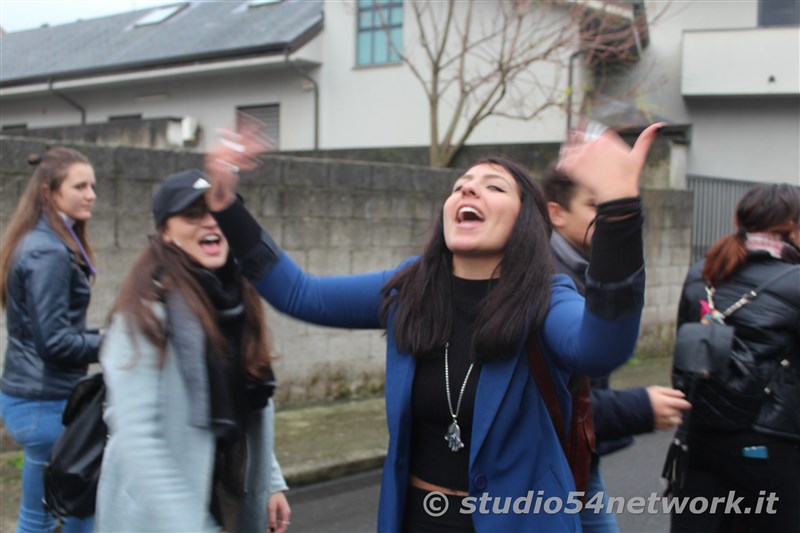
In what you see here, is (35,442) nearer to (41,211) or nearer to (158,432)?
(41,211)

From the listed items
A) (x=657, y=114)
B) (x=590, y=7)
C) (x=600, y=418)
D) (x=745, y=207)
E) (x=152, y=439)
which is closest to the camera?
(x=152, y=439)

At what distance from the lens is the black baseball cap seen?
2.58m

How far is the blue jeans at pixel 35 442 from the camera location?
10.8 feet

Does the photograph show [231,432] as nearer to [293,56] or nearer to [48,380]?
[48,380]

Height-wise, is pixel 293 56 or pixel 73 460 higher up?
pixel 293 56

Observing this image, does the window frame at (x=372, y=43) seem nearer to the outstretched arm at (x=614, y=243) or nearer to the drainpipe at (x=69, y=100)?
the drainpipe at (x=69, y=100)

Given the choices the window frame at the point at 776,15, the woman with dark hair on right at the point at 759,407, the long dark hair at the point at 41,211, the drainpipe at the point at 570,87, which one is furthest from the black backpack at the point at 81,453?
the window frame at the point at 776,15

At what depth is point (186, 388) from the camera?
89.0 inches

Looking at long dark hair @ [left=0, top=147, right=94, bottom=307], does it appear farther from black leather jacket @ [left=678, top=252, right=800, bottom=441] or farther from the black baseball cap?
black leather jacket @ [left=678, top=252, right=800, bottom=441]

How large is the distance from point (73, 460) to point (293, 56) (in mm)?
15440

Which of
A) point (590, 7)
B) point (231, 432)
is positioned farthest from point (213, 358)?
point (590, 7)

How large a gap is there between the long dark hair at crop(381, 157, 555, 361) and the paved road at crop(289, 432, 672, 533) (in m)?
3.00

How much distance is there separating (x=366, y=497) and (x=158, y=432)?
3531 mm

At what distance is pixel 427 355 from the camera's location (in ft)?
7.36
